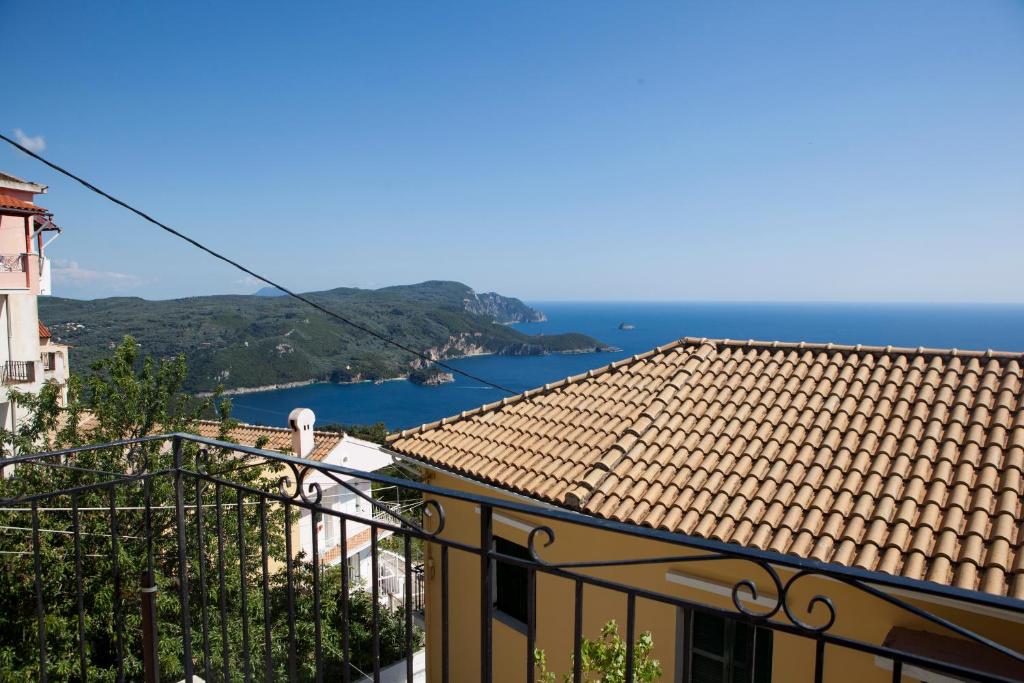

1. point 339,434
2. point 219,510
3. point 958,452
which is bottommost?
point 339,434

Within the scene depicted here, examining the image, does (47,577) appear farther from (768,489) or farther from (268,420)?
(268,420)

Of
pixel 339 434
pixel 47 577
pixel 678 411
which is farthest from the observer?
pixel 339 434

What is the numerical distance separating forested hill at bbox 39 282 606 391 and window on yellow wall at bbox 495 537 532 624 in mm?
34415

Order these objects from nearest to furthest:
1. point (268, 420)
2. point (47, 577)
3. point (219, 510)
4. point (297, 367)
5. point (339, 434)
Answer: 1. point (219, 510)
2. point (47, 577)
3. point (339, 434)
4. point (268, 420)
5. point (297, 367)

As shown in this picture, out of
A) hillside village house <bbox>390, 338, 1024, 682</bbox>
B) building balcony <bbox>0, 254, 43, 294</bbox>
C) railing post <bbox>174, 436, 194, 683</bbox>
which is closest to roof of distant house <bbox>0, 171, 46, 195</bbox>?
building balcony <bbox>0, 254, 43, 294</bbox>

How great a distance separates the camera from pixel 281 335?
6781 centimetres

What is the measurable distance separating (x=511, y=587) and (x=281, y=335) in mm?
66893

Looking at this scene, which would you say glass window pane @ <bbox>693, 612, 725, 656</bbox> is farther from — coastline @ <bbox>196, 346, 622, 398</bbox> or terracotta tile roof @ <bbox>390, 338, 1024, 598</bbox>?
coastline @ <bbox>196, 346, 622, 398</bbox>

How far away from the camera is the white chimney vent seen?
1628 cm

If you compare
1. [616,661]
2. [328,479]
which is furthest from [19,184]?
[616,661]

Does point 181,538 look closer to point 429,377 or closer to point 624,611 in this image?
point 624,611

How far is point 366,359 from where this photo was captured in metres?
75.3

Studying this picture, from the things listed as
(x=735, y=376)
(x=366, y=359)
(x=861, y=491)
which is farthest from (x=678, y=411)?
(x=366, y=359)

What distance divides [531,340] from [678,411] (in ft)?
289
